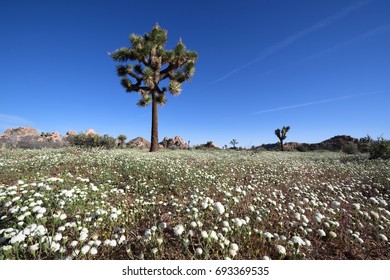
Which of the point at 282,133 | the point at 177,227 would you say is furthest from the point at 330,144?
the point at 177,227

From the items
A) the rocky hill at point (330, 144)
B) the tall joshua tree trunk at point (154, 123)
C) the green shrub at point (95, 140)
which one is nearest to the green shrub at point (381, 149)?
the tall joshua tree trunk at point (154, 123)

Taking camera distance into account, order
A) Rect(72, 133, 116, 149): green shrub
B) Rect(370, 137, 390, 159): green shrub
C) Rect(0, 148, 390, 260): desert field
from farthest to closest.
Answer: Rect(72, 133, 116, 149): green shrub
Rect(370, 137, 390, 159): green shrub
Rect(0, 148, 390, 260): desert field

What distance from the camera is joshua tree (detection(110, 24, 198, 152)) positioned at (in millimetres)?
17188

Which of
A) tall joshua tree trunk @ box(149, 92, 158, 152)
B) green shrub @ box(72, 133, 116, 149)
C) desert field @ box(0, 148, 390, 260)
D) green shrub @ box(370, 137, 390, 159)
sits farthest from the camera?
green shrub @ box(72, 133, 116, 149)

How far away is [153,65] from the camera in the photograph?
1786 centimetres

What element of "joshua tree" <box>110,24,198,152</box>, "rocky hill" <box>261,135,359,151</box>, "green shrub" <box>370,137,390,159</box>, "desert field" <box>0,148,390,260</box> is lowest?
"desert field" <box>0,148,390,260</box>

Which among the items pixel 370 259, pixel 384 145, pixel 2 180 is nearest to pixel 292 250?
pixel 370 259

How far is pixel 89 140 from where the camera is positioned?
20.8 meters

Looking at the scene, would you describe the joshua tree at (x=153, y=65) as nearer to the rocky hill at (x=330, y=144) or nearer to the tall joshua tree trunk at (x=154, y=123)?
the tall joshua tree trunk at (x=154, y=123)

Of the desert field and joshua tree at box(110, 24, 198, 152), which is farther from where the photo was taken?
joshua tree at box(110, 24, 198, 152)

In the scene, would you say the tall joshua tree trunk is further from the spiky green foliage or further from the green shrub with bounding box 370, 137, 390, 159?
the green shrub with bounding box 370, 137, 390, 159

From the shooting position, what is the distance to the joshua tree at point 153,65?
17188mm

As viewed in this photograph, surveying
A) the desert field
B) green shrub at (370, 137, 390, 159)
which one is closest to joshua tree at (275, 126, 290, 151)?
green shrub at (370, 137, 390, 159)
